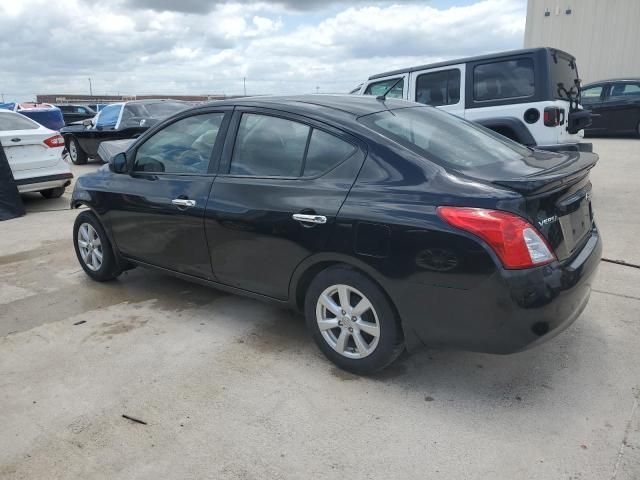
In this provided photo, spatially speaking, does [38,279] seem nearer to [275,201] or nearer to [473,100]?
[275,201]

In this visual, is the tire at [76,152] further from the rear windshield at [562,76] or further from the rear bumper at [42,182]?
the rear windshield at [562,76]

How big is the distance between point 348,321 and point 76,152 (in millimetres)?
13269

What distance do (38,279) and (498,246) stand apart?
4.30 metres

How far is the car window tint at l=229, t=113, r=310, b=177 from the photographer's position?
318cm

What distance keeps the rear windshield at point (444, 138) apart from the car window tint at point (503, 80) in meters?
3.46

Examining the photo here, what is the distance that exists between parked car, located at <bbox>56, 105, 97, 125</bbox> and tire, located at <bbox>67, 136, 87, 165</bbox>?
937cm

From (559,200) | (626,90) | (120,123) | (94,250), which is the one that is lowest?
(94,250)

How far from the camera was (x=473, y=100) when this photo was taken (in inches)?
277

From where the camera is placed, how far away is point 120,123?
40.9ft

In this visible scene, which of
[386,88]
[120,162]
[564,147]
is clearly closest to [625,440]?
[120,162]

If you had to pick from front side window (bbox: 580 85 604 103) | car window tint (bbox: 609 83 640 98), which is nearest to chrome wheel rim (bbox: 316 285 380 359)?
front side window (bbox: 580 85 604 103)

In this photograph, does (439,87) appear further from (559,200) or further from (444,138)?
(559,200)

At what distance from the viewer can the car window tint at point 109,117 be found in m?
12.8

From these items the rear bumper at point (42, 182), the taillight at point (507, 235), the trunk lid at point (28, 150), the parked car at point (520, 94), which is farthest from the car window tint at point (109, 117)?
the taillight at point (507, 235)
